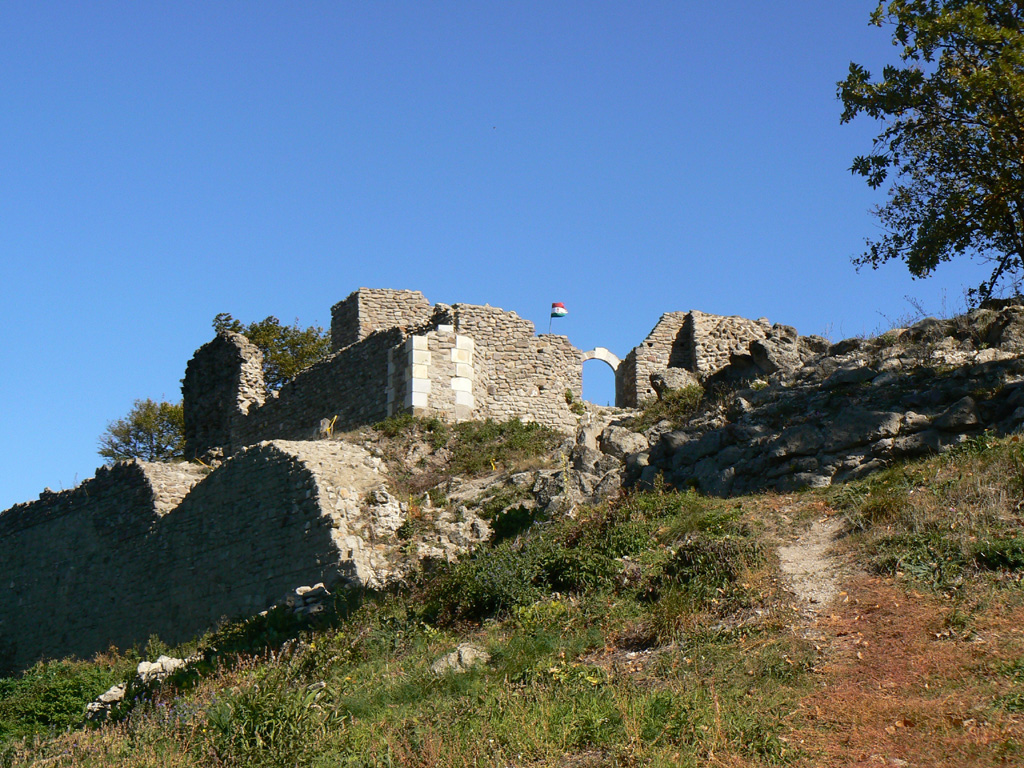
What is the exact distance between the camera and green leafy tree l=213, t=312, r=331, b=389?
34.3 m

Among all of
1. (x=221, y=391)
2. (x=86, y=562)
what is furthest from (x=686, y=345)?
(x=86, y=562)

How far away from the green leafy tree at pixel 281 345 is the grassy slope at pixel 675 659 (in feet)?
71.5

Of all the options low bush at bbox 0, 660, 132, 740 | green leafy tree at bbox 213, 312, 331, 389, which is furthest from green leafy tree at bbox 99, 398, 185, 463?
low bush at bbox 0, 660, 132, 740

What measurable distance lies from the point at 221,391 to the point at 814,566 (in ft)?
64.1

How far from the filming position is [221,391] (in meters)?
27.0

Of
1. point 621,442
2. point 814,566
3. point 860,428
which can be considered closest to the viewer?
point 814,566

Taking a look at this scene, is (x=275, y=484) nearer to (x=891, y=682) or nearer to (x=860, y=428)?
(x=860, y=428)

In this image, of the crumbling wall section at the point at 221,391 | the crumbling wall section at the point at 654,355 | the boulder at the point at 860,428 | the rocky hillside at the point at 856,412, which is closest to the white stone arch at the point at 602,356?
the crumbling wall section at the point at 654,355

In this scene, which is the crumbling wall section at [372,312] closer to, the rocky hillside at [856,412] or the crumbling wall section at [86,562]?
the crumbling wall section at [86,562]

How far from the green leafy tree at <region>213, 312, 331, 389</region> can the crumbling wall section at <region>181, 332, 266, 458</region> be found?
6.08 m

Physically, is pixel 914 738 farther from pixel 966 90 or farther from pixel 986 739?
pixel 966 90

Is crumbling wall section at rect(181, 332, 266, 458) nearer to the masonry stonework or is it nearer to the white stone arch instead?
the masonry stonework

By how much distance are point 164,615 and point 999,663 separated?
1483 cm

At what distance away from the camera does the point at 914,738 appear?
713 cm
